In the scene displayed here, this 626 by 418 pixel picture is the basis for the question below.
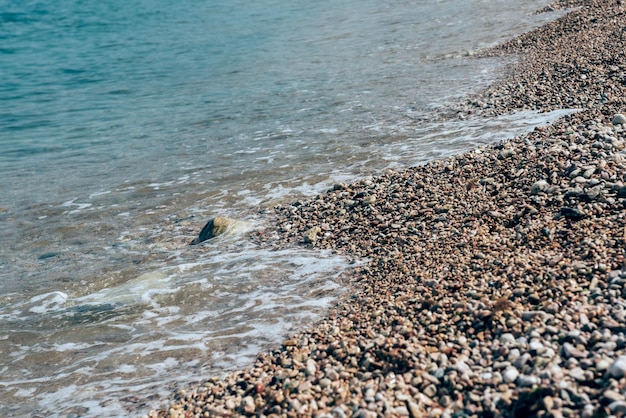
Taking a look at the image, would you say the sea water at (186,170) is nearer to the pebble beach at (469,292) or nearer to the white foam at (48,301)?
the white foam at (48,301)

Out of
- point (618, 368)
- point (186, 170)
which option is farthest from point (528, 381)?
point (186, 170)

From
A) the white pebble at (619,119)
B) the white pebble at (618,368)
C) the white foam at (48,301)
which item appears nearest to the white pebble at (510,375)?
the white pebble at (618,368)

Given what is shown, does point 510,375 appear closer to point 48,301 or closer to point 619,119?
point 619,119

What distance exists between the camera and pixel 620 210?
6.04 meters

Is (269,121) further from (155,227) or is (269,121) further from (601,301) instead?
(601,301)

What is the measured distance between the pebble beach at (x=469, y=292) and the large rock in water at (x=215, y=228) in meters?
0.54

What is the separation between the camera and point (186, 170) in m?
12.0

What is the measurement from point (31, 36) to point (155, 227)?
27515 mm

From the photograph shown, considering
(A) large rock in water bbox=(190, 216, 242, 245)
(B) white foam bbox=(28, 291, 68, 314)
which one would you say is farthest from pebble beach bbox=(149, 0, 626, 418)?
(B) white foam bbox=(28, 291, 68, 314)

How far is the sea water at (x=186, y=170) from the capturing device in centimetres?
636

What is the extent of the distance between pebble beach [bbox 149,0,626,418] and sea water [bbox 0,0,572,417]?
1.86 ft

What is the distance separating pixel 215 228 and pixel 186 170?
11.4ft

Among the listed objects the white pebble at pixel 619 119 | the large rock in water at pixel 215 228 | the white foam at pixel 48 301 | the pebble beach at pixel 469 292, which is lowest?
the white foam at pixel 48 301

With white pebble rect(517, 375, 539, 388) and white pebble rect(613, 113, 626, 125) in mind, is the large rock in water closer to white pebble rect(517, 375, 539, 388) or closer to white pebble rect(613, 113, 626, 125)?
white pebble rect(613, 113, 626, 125)
